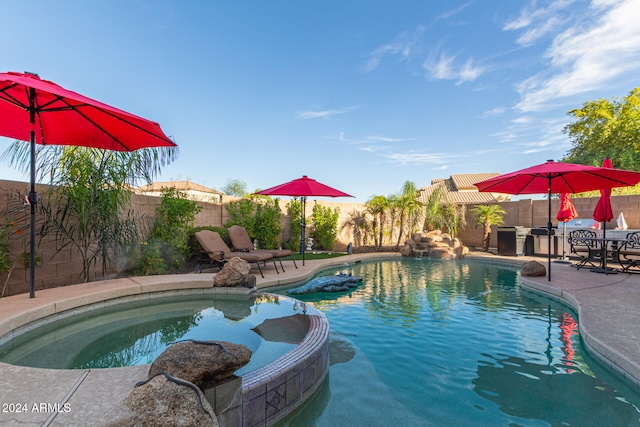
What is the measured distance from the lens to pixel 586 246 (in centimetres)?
888

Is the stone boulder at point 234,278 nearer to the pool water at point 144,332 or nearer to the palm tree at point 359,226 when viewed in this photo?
the pool water at point 144,332

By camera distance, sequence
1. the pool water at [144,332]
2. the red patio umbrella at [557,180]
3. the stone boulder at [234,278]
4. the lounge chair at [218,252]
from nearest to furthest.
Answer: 1. the pool water at [144,332]
2. the stone boulder at [234,278]
3. the red patio umbrella at [557,180]
4. the lounge chair at [218,252]

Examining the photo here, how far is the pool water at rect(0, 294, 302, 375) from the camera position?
119 inches

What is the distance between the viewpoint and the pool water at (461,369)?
238 cm

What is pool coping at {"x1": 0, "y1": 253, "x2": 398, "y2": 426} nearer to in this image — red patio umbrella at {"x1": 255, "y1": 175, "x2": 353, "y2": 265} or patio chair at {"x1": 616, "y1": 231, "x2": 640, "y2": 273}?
red patio umbrella at {"x1": 255, "y1": 175, "x2": 353, "y2": 265}

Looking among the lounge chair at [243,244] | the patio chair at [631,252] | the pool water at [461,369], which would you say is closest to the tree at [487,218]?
the patio chair at [631,252]

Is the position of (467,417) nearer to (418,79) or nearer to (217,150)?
(418,79)

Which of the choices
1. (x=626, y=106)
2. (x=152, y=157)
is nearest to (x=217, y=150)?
(x=152, y=157)

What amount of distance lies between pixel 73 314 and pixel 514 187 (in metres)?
9.33

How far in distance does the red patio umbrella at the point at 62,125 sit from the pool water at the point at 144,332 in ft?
3.74

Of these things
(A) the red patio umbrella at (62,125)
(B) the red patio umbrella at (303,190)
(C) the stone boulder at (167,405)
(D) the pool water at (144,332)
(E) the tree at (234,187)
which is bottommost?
(D) the pool water at (144,332)

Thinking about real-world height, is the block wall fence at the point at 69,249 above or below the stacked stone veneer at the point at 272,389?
above

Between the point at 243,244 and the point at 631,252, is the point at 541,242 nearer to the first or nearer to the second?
the point at 631,252

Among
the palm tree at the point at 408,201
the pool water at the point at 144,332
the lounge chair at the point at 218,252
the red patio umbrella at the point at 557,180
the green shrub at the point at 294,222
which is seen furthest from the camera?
the palm tree at the point at 408,201
